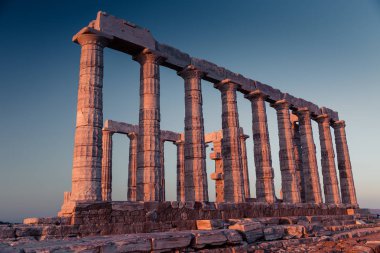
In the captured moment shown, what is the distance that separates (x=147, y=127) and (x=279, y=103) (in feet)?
39.6

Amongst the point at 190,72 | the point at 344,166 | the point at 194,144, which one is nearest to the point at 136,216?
the point at 194,144

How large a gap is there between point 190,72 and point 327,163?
50.3ft

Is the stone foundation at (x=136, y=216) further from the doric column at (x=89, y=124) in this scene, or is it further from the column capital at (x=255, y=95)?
the column capital at (x=255, y=95)

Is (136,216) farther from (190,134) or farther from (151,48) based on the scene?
(151,48)

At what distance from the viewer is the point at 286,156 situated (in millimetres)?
23703

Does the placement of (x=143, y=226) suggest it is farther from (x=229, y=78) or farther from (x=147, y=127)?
(x=229, y=78)

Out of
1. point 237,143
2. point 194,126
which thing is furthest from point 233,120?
point 194,126

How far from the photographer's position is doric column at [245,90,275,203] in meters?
21.5

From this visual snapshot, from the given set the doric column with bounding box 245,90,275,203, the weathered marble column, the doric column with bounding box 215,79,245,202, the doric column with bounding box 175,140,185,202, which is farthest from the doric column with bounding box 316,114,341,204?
the weathered marble column

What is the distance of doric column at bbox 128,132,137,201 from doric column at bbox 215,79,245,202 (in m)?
9.07

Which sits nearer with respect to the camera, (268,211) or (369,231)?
(369,231)

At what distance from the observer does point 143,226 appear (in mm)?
12711

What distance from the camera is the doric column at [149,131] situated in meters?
15.6

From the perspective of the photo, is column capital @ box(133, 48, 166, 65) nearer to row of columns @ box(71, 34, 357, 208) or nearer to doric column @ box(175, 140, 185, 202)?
row of columns @ box(71, 34, 357, 208)
